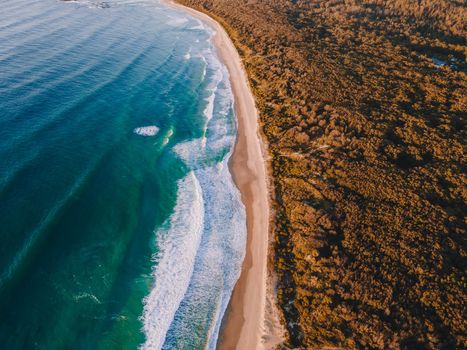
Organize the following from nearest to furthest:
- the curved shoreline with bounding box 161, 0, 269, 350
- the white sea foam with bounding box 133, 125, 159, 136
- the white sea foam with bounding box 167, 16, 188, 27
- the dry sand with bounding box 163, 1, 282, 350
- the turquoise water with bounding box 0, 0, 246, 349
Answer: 1. the dry sand with bounding box 163, 1, 282, 350
2. the curved shoreline with bounding box 161, 0, 269, 350
3. the turquoise water with bounding box 0, 0, 246, 349
4. the white sea foam with bounding box 133, 125, 159, 136
5. the white sea foam with bounding box 167, 16, 188, 27

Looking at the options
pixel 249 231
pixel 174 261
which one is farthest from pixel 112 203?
pixel 249 231

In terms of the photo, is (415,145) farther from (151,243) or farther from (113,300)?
(113,300)

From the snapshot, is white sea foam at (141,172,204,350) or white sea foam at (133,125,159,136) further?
white sea foam at (133,125,159,136)

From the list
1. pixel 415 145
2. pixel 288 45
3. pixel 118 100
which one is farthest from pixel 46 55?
pixel 415 145

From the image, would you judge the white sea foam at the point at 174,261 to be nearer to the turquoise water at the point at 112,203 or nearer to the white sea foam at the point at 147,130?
the turquoise water at the point at 112,203

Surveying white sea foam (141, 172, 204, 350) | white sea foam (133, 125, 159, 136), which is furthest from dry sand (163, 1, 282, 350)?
white sea foam (133, 125, 159, 136)

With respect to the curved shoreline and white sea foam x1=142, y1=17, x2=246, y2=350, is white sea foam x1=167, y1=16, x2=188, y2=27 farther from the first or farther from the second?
white sea foam x1=142, y1=17, x2=246, y2=350
